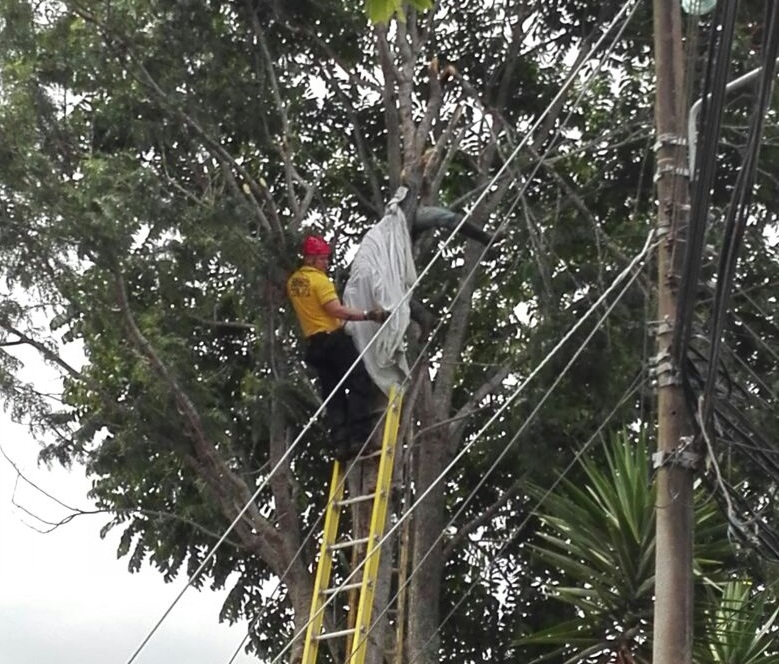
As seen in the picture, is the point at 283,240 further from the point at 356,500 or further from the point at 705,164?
the point at 705,164

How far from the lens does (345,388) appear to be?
392 inches

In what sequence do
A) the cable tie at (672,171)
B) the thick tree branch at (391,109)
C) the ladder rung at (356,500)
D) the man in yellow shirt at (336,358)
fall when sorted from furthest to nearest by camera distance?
the thick tree branch at (391,109), the man in yellow shirt at (336,358), the ladder rung at (356,500), the cable tie at (672,171)

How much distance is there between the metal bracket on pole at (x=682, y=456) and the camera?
276 inches

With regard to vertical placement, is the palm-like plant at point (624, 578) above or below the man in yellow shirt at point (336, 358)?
below

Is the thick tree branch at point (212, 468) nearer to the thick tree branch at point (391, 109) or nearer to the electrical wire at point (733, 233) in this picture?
the thick tree branch at point (391, 109)

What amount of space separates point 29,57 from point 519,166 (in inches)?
147

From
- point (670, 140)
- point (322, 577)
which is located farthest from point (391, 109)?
point (670, 140)

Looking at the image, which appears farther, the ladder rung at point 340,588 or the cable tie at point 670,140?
the ladder rung at point 340,588

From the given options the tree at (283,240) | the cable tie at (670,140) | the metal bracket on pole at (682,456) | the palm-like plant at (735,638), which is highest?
the tree at (283,240)

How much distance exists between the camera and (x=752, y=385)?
11.3 meters

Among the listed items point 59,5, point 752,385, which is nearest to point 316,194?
point 59,5

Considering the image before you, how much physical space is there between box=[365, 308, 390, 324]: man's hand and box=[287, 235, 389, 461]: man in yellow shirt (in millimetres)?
198

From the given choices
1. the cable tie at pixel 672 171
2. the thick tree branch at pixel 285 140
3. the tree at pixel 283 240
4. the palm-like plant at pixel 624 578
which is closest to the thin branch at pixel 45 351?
the tree at pixel 283 240

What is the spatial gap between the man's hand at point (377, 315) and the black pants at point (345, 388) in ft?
1.01
